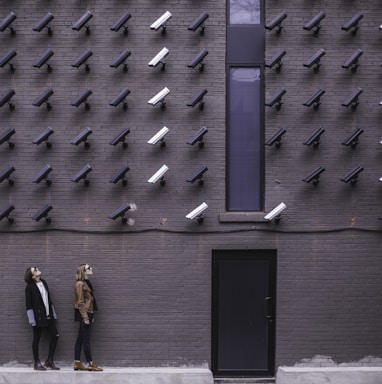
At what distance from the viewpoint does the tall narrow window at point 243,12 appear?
13.2 m

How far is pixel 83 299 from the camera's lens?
1234 centimetres

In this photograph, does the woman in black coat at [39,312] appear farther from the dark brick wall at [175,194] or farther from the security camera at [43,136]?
the security camera at [43,136]

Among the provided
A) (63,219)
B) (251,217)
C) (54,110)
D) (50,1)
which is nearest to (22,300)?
(63,219)

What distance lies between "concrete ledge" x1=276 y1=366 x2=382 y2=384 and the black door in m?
0.52

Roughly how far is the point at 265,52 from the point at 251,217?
287 cm

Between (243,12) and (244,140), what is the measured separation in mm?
2255

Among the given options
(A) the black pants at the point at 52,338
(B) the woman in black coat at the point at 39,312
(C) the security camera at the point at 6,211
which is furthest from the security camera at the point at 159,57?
(A) the black pants at the point at 52,338

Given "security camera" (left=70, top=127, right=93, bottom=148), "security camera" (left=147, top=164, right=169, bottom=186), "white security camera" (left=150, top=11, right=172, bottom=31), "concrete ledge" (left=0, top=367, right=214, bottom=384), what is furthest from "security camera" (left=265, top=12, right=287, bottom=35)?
"concrete ledge" (left=0, top=367, right=214, bottom=384)

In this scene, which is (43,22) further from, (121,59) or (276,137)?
(276,137)

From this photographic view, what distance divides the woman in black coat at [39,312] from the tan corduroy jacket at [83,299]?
20.7 inches

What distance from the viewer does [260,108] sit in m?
13.1

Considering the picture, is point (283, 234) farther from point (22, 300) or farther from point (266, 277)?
point (22, 300)

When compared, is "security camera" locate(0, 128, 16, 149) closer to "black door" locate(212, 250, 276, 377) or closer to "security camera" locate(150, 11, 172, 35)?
"security camera" locate(150, 11, 172, 35)

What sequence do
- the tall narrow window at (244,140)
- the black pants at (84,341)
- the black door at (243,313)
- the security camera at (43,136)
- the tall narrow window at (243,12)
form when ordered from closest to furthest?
the black pants at (84,341)
the security camera at (43,136)
the black door at (243,313)
the tall narrow window at (244,140)
the tall narrow window at (243,12)
